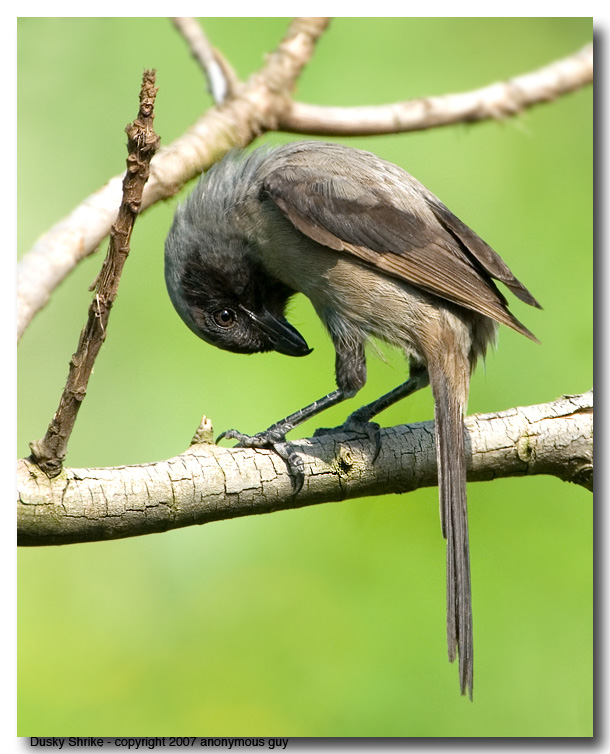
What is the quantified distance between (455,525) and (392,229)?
0.91 m

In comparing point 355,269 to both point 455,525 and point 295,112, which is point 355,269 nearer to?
point 295,112

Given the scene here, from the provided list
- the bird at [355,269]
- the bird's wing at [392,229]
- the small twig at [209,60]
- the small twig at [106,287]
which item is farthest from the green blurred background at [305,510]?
the small twig at [106,287]

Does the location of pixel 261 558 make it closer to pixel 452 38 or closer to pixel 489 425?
pixel 489 425

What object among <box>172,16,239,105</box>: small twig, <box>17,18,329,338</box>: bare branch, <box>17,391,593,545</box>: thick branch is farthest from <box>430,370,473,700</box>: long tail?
<box>172,16,239,105</box>: small twig

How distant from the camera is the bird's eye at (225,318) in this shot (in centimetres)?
286

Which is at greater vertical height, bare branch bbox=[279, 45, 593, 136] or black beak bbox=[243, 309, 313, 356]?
bare branch bbox=[279, 45, 593, 136]

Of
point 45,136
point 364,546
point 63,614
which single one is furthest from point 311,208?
point 63,614

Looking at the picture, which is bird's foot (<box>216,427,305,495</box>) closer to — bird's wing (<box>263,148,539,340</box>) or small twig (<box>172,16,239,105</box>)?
bird's wing (<box>263,148,539,340</box>)

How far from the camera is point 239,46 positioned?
2.70 m

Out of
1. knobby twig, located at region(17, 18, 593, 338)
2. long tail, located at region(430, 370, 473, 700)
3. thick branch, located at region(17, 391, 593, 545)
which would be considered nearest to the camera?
thick branch, located at region(17, 391, 593, 545)

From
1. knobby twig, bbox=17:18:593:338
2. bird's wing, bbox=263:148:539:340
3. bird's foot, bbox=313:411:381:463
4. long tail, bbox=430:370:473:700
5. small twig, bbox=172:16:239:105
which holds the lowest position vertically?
long tail, bbox=430:370:473:700

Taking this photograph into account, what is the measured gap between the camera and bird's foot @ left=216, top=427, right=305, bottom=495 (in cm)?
227

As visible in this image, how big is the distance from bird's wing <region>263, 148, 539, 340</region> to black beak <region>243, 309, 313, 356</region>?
438 millimetres
